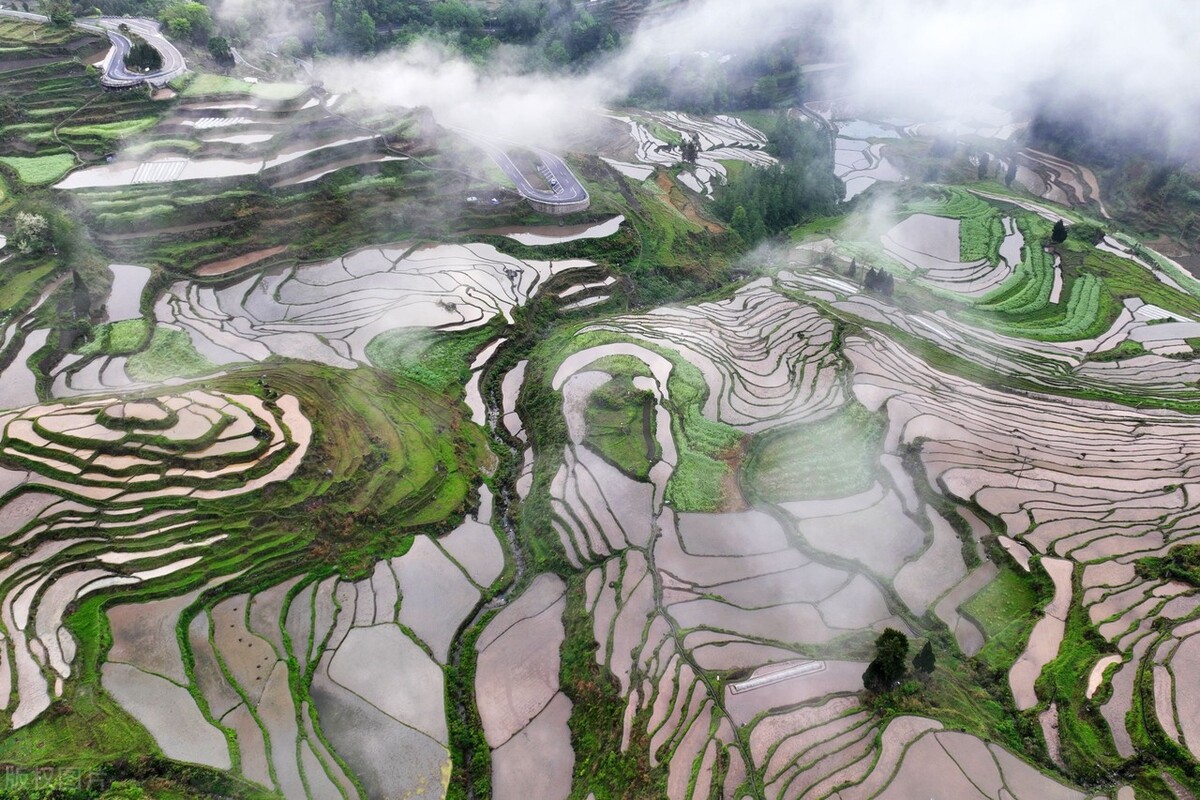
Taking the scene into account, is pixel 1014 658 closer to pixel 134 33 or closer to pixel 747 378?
pixel 747 378

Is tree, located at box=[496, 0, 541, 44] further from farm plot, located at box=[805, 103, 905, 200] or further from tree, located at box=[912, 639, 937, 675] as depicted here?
tree, located at box=[912, 639, 937, 675]

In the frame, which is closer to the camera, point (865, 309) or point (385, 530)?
point (385, 530)

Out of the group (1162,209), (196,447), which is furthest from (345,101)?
(1162,209)

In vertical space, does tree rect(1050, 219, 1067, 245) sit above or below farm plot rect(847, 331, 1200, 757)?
above

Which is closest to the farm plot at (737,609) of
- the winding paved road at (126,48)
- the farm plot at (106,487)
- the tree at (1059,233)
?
the farm plot at (106,487)

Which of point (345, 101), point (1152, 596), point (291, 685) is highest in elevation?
point (345, 101)

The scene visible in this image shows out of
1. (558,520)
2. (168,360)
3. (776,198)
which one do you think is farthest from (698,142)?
(168,360)

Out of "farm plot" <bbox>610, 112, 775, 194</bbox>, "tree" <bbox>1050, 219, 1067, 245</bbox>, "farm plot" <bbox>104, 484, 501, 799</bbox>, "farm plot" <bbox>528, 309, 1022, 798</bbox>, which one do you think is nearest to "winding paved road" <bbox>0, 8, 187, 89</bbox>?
"farm plot" <bbox>610, 112, 775, 194</bbox>
